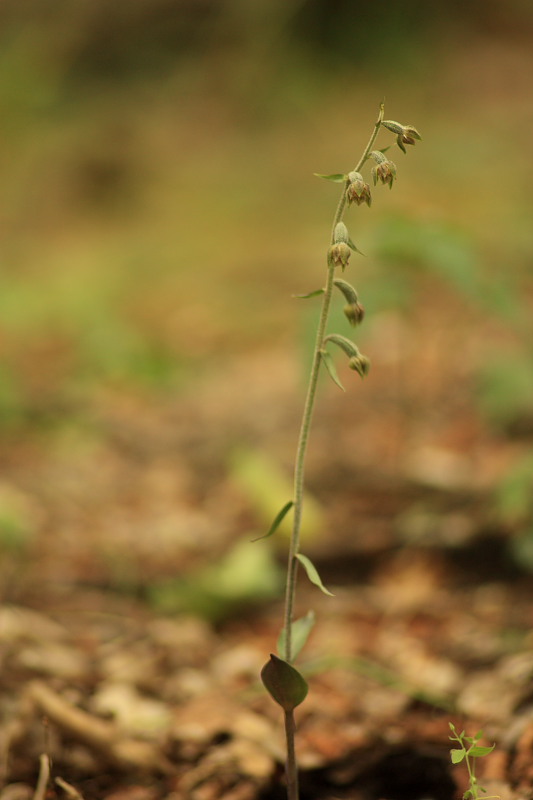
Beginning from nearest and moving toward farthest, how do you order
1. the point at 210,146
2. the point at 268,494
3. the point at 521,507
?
1. the point at 521,507
2. the point at 268,494
3. the point at 210,146

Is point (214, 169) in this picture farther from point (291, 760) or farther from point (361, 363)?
point (291, 760)

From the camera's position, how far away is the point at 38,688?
1.69 meters

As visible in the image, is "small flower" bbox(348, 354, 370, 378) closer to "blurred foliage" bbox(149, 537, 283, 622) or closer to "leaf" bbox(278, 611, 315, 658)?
"leaf" bbox(278, 611, 315, 658)

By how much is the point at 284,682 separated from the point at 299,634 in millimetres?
122

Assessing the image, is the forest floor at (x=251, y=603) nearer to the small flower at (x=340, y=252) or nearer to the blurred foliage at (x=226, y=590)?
the blurred foliage at (x=226, y=590)

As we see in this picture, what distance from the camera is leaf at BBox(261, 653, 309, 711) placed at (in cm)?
126

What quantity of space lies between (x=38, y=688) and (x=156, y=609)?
0.80m

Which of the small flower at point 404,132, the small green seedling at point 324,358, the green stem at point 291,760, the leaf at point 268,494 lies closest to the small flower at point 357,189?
the small green seedling at point 324,358

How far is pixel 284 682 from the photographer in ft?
4.21

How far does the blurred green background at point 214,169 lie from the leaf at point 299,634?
2940 mm

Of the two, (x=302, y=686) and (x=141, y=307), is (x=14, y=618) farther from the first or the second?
(x=141, y=307)

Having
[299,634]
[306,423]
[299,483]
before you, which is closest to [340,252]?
[306,423]

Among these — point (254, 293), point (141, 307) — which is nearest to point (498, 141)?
point (254, 293)

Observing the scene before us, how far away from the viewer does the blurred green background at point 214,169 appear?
16.4 feet
